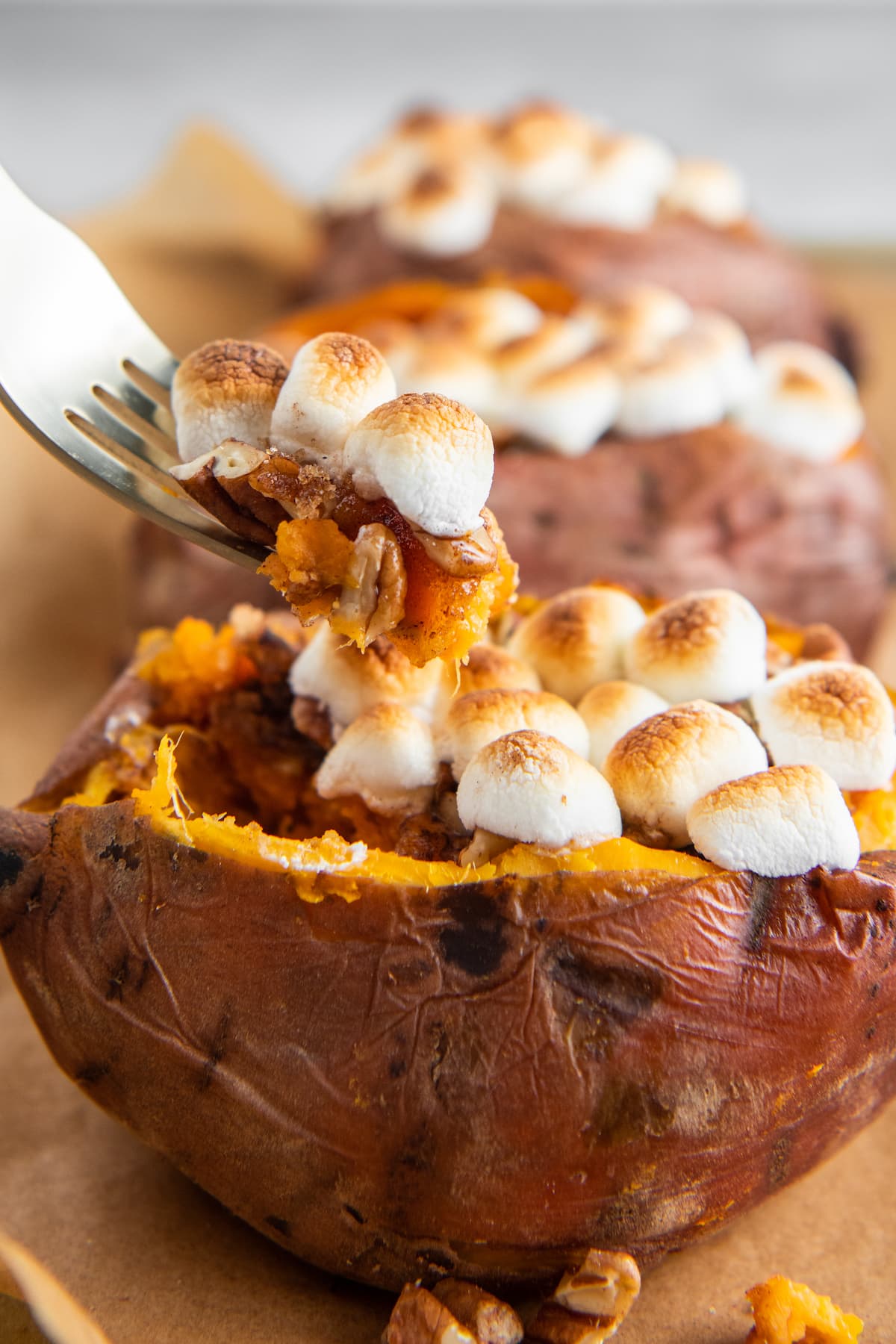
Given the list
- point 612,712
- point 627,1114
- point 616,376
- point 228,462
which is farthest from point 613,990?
point 616,376

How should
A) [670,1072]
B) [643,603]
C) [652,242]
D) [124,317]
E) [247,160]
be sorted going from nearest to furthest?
1. [670,1072]
2. [124,317]
3. [643,603]
4. [652,242]
5. [247,160]

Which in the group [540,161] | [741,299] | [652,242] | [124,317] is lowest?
[741,299]

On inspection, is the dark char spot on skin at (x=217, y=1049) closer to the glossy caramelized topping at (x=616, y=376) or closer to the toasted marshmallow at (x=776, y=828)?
the toasted marshmallow at (x=776, y=828)

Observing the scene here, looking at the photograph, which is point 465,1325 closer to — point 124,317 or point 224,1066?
point 224,1066

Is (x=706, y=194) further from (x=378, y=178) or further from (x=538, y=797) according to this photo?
(x=538, y=797)

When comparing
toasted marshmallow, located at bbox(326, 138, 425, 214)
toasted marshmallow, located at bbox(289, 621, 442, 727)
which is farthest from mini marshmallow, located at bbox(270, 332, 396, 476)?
toasted marshmallow, located at bbox(326, 138, 425, 214)

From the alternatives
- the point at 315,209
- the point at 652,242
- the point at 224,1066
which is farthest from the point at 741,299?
the point at 224,1066

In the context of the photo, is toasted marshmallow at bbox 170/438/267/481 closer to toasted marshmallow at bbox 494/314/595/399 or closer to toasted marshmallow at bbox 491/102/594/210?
toasted marshmallow at bbox 494/314/595/399
